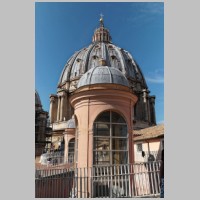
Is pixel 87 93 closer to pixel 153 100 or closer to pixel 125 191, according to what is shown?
pixel 125 191

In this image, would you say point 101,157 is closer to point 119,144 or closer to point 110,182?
point 119,144

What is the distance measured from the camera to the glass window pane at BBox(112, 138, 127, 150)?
8.53 m

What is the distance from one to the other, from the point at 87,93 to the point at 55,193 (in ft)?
12.1

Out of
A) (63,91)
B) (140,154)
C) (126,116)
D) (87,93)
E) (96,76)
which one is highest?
(63,91)

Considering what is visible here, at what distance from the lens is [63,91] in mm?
38000

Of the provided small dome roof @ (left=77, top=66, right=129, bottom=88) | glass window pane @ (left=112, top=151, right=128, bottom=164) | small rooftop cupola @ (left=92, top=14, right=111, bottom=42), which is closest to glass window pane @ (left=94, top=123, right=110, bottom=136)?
glass window pane @ (left=112, top=151, right=128, bottom=164)

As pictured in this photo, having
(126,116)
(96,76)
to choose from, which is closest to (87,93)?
(96,76)

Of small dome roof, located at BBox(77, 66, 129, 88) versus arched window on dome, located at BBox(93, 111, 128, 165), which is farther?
small dome roof, located at BBox(77, 66, 129, 88)

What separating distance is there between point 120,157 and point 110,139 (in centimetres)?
79

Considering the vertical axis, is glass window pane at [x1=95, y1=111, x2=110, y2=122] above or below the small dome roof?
below

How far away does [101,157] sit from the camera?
8281 mm

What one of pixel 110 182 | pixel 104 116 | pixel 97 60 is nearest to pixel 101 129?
pixel 104 116

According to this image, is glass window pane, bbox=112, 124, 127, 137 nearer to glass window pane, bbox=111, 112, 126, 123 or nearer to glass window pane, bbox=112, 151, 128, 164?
glass window pane, bbox=111, 112, 126, 123

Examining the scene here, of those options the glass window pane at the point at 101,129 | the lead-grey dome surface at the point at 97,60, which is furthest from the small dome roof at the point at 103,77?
the lead-grey dome surface at the point at 97,60
